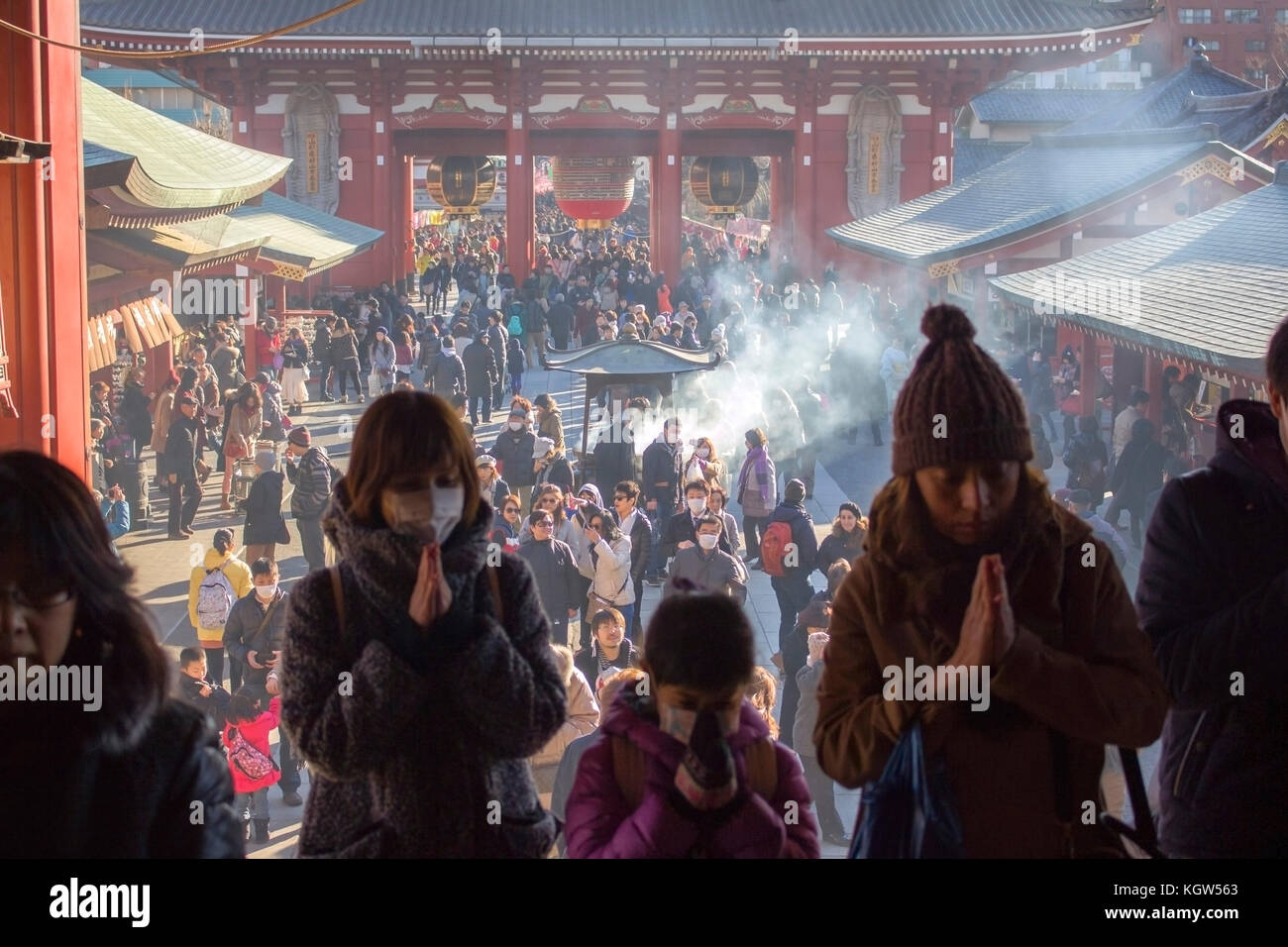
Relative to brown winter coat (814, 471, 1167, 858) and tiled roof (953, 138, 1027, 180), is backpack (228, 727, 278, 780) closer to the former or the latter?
brown winter coat (814, 471, 1167, 858)

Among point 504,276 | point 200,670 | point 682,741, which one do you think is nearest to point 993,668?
point 682,741

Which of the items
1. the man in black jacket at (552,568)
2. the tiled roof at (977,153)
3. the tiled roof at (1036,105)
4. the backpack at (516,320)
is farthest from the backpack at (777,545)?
the tiled roof at (1036,105)

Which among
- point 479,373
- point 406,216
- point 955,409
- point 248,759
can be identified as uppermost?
point 406,216

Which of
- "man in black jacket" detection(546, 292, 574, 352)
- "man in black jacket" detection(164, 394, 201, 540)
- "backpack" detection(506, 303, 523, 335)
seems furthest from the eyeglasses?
"man in black jacket" detection(546, 292, 574, 352)

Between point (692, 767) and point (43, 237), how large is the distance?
501 cm

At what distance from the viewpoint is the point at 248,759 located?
640 centimetres

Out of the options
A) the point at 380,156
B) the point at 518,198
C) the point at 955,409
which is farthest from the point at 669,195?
the point at 955,409

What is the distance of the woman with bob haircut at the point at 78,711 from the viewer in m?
2.06

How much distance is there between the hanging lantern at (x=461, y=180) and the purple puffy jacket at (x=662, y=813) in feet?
85.3

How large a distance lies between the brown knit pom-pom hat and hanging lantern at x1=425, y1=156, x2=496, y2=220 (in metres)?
26.1

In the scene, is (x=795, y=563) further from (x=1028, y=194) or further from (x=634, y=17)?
(x=634, y=17)

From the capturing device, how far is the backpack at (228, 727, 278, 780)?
6.38 meters

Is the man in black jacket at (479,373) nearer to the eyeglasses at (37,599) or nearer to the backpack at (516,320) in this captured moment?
the backpack at (516,320)

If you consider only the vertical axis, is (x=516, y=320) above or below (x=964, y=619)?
above
